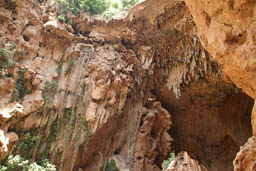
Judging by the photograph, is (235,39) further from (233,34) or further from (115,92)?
(115,92)

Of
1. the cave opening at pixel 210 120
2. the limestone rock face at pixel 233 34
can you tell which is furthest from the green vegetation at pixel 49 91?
the limestone rock face at pixel 233 34

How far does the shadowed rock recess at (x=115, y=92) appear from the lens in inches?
335

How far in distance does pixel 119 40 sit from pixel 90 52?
2.18m

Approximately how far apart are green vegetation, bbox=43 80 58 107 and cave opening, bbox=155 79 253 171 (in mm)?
6871

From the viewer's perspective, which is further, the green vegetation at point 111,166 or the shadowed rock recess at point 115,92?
the green vegetation at point 111,166

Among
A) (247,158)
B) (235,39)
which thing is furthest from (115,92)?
(247,158)

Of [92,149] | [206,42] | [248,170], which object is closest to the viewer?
[248,170]

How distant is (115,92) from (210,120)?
6.66 metres

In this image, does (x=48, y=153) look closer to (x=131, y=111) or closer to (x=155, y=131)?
(x=131, y=111)

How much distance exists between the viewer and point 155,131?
39.9 ft

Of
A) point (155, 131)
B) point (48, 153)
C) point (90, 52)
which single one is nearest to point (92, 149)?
point (48, 153)

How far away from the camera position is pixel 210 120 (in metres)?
11.8

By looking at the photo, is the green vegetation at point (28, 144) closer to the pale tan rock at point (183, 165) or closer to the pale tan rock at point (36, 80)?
the pale tan rock at point (36, 80)

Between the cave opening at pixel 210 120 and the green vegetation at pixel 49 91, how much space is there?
6871mm
